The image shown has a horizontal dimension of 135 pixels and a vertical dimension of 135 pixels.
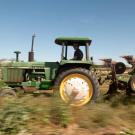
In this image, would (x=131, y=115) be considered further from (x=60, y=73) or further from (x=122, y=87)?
(x=122, y=87)

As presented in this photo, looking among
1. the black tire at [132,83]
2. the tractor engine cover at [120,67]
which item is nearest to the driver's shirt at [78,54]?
the black tire at [132,83]

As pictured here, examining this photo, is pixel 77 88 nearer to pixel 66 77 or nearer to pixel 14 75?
pixel 66 77

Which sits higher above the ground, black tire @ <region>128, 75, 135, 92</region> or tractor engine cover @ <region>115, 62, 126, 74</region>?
tractor engine cover @ <region>115, 62, 126, 74</region>

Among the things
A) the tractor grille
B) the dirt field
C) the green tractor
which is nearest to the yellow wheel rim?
the green tractor

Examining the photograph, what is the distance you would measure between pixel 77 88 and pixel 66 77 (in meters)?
0.51

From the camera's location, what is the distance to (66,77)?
1188 cm

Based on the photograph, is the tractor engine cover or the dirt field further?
the tractor engine cover

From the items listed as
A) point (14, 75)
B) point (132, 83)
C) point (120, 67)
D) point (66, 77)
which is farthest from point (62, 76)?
point (120, 67)

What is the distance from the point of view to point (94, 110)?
8.18 m

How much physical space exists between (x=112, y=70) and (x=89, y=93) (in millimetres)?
2663

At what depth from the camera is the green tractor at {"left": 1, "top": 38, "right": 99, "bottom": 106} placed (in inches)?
463

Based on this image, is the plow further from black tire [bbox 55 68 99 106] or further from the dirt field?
the dirt field

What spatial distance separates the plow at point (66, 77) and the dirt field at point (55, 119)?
9.57 feet

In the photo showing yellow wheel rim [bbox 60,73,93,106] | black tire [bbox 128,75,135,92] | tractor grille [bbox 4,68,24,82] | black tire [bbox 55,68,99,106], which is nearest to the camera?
yellow wheel rim [bbox 60,73,93,106]
